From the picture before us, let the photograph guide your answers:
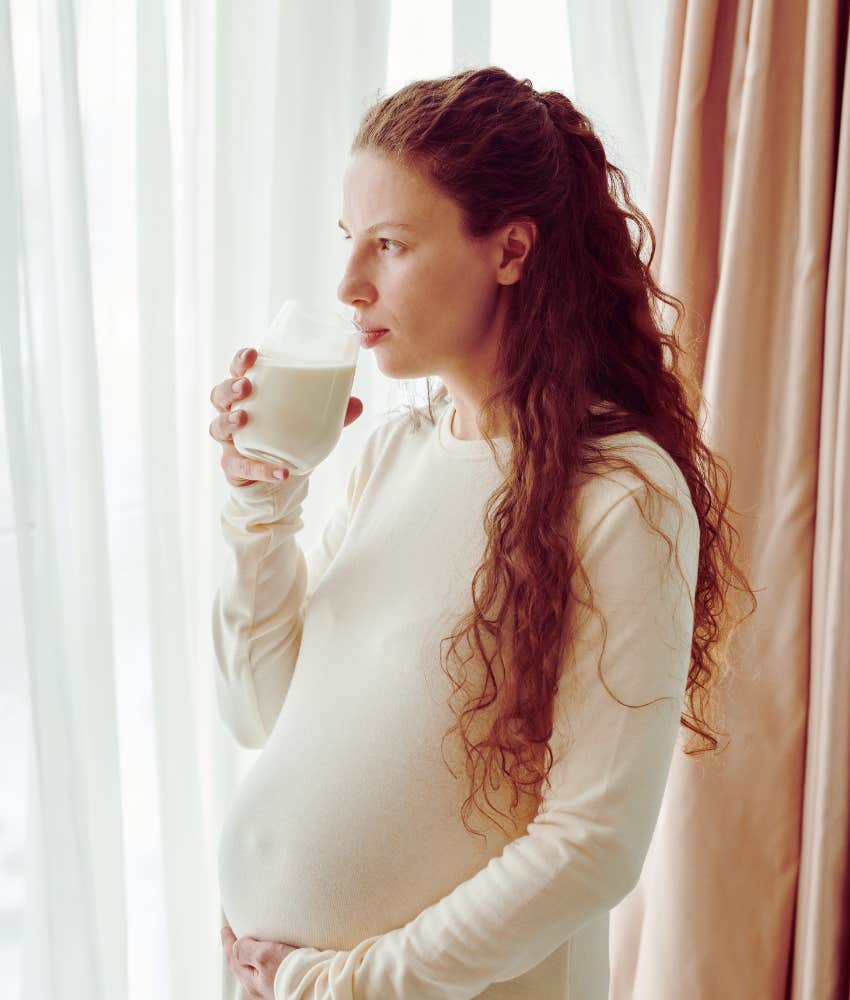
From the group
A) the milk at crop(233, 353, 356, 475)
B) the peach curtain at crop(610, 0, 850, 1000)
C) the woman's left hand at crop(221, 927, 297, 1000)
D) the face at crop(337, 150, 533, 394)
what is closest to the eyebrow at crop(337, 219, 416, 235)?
the face at crop(337, 150, 533, 394)

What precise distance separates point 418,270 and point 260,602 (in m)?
0.41

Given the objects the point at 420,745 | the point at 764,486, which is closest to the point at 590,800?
the point at 420,745

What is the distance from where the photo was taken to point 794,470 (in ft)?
5.49

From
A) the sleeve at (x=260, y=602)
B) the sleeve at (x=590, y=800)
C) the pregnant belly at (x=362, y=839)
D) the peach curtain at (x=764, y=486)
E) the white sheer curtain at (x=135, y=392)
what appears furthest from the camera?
the peach curtain at (x=764, y=486)

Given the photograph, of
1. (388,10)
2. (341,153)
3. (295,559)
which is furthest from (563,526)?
(388,10)

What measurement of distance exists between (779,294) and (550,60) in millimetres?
603

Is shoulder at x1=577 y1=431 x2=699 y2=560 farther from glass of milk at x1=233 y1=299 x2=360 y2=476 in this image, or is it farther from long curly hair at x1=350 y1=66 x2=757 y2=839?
glass of milk at x1=233 y1=299 x2=360 y2=476

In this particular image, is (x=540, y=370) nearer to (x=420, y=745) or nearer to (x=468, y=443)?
(x=468, y=443)

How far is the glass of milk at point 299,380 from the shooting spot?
104 cm

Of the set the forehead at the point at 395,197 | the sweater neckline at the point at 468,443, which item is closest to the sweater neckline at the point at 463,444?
the sweater neckline at the point at 468,443

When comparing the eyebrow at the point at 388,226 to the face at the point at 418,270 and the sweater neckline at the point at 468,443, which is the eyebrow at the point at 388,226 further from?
the sweater neckline at the point at 468,443

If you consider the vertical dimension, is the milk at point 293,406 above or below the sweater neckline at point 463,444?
above

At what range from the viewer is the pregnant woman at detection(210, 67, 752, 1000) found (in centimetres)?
93

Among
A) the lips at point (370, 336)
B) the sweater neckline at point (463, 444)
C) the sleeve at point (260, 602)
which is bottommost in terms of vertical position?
the sleeve at point (260, 602)
